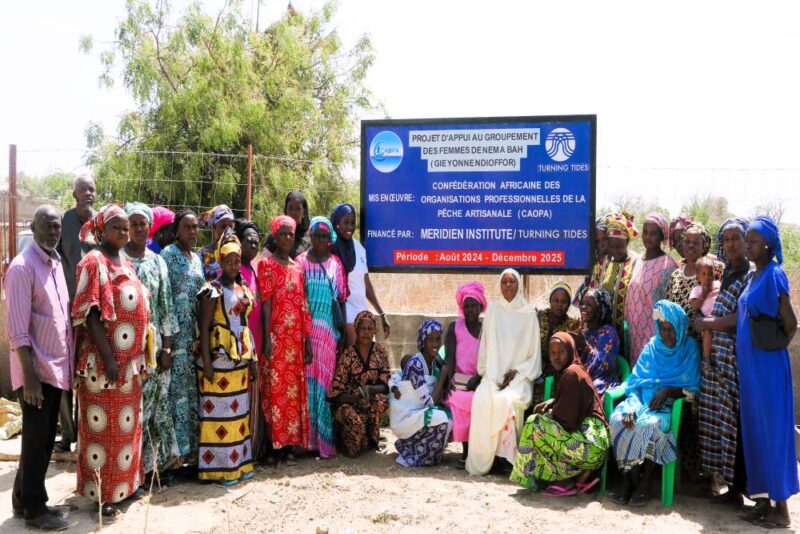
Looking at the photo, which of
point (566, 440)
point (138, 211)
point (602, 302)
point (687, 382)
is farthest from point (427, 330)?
point (138, 211)

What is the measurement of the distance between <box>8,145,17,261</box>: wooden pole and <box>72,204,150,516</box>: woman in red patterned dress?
3.61 m

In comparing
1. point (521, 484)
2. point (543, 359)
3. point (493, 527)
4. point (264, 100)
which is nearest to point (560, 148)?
→ point (543, 359)

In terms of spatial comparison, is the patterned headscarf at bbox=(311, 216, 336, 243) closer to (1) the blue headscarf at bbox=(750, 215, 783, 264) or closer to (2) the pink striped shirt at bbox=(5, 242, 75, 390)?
(2) the pink striped shirt at bbox=(5, 242, 75, 390)

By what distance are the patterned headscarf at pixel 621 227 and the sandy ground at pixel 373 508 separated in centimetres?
206

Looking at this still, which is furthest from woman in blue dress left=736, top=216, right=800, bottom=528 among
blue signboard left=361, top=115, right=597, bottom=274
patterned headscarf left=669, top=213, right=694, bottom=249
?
blue signboard left=361, top=115, right=597, bottom=274

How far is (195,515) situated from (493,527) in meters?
1.95

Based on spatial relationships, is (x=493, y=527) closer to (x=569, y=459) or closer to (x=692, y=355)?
(x=569, y=459)

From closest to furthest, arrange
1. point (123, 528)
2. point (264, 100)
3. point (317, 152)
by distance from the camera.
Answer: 1. point (123, 528)
2. point (264, 100)
3. point (317, 152)

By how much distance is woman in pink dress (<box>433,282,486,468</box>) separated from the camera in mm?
5938

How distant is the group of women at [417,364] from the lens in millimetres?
4613

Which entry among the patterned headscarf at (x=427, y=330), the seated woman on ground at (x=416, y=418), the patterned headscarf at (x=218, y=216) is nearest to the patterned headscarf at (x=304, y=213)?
the patterned headscarf at (x=218, y=216)

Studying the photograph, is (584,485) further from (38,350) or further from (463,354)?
(38,350)

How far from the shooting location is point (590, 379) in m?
5.26

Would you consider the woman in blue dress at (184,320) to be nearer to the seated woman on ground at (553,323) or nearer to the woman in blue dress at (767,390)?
the seated woman on ground at (553,323)
